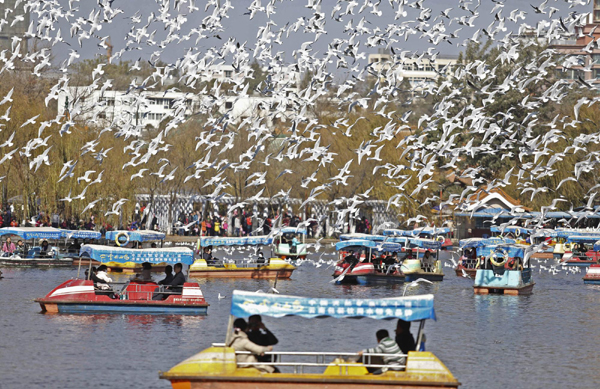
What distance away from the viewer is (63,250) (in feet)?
200

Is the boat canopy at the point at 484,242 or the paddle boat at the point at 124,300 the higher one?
the boat canopy at the point at 484,242

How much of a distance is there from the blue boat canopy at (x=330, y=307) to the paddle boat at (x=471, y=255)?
31.1m

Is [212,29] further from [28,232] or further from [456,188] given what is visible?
[456,188]

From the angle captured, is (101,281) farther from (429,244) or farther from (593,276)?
(593,276)

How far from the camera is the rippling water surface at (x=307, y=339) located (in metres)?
27.2

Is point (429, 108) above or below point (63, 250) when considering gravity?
above

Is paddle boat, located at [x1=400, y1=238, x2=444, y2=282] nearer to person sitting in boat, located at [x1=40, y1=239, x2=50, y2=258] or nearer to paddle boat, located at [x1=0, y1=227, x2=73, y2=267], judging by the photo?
paddle boat, located at [x1=0, y1=227, x2=73, y2=267]

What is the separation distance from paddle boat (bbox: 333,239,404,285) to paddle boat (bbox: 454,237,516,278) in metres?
3.88

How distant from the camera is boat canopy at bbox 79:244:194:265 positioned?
4253 centimetres

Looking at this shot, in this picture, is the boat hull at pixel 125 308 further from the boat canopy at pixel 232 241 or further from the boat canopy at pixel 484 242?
the boat canopy at pixel 484 242

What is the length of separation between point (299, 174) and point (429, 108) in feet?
290

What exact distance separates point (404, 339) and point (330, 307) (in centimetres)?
165

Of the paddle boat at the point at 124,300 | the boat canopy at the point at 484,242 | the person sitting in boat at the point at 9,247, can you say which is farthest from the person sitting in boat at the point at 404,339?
the person sitting in boat at the point at 9,247

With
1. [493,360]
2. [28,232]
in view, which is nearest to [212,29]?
[493,360]
